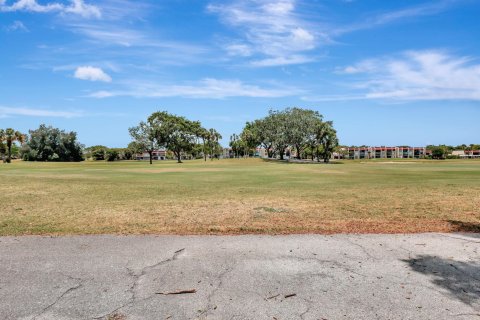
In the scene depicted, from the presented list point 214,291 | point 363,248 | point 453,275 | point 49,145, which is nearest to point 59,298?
point 214,291

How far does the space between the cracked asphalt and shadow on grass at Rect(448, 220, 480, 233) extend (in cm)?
124

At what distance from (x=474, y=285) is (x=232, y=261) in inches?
154

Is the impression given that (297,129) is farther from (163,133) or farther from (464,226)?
(464,226)

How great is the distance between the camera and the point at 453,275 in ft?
20.5

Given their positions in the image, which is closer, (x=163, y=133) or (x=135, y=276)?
(x=135, y=276)

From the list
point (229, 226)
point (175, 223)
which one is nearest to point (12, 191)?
point (175, 223)

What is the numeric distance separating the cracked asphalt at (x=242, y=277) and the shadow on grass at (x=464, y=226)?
4.07ft

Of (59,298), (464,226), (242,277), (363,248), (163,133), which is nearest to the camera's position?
(59,298)

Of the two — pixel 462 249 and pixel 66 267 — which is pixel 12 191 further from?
pixel 462 249

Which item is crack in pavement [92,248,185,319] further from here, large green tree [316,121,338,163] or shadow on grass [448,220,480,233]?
large green tree [316,121,338,163]

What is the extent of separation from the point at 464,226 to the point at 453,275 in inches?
185

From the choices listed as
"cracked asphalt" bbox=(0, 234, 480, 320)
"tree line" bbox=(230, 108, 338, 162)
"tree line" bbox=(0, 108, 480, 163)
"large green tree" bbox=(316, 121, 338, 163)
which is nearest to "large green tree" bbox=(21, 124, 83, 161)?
"tree line" bbox=(0, 108, 480, 163)

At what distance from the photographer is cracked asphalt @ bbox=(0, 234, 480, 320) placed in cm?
508

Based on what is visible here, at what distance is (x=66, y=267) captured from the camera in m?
6.67
